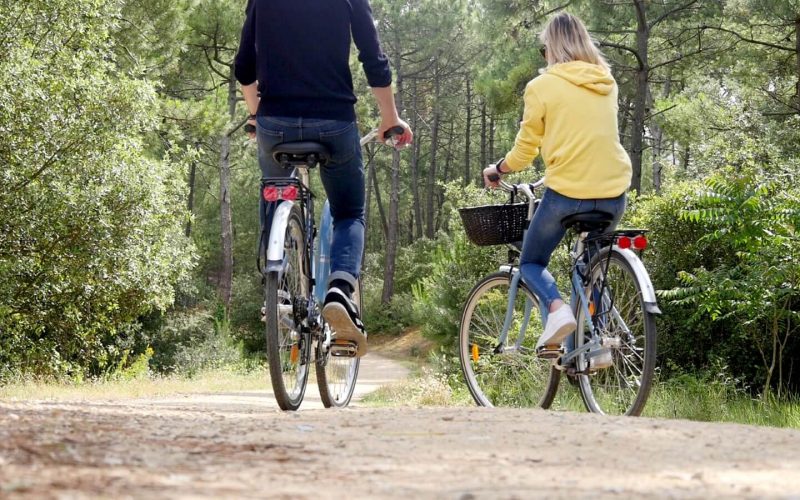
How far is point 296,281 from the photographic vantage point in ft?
16.3

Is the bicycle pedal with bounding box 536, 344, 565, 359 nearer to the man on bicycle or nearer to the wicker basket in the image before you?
the wicker basket

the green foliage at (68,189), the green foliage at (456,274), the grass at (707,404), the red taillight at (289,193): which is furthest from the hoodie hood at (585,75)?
the green foliage at (456,274)

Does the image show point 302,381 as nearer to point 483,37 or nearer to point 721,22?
point 721,22

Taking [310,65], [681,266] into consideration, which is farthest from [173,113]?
[310,65]

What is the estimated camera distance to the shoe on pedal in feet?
15.8

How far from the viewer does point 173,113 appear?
25844mm

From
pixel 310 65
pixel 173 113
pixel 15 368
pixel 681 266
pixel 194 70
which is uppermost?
pixel 194 70

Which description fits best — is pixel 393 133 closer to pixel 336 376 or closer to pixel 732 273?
pixel 336 376

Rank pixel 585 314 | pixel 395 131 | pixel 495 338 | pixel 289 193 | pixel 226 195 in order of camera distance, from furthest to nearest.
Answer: pixel 226 195 < pixel 495 338 < pixel 395 131 < pixel 585 314 < pixel 289 193

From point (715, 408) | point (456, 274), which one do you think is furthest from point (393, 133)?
point (456, 274)

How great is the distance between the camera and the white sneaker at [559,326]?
15.7ft

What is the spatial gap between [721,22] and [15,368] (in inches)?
634

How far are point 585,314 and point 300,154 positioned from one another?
1706 millimetres

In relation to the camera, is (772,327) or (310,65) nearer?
(310,65)
